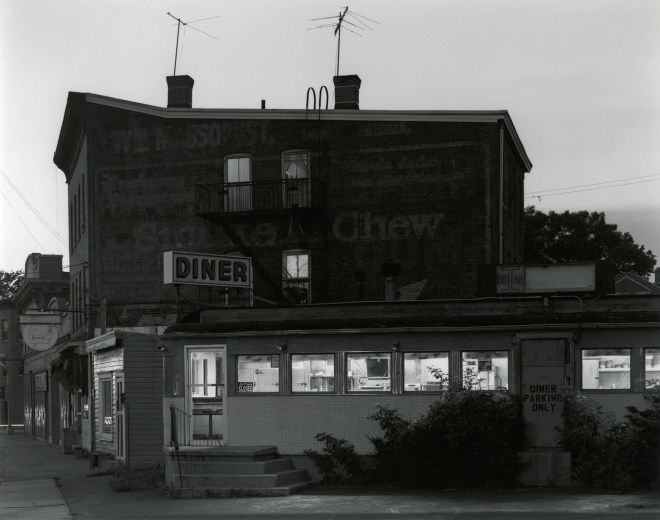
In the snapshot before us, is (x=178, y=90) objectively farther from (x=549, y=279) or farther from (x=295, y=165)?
(x=549, y=279)

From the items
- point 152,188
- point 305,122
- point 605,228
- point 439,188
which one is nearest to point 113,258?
point 152,188

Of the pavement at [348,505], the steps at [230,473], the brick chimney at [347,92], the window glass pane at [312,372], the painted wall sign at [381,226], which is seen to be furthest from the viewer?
the brick chimney at [347,92]

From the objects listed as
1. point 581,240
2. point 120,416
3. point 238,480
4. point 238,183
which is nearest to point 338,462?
point 238,480

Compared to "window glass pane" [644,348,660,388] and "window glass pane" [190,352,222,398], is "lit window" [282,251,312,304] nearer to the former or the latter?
"window glass pane" [190,352,222,398]

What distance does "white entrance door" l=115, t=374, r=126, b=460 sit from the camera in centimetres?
2855

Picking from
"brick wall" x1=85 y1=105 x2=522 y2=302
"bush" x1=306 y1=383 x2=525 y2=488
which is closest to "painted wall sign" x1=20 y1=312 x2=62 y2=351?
"brick wall" x1=85 y1=105 x2=522 y2=302

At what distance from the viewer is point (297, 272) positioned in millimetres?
36406

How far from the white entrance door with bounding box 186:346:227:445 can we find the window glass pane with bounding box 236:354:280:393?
55 centimetres

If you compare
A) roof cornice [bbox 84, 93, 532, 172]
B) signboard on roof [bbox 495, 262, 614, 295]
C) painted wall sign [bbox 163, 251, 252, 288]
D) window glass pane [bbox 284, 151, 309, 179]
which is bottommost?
signboard on roof [bbox 495, 262, 614, 295]

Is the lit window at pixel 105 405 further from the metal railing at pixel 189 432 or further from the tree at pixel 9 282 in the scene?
the tree at pixel 9 282

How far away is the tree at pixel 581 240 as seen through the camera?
70562mm

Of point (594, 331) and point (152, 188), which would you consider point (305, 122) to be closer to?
point (152, 188)

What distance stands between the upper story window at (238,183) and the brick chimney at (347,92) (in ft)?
13.0

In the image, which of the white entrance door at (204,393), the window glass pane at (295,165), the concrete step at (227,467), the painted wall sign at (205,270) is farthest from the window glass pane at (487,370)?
the window glass pane at (295,165)
